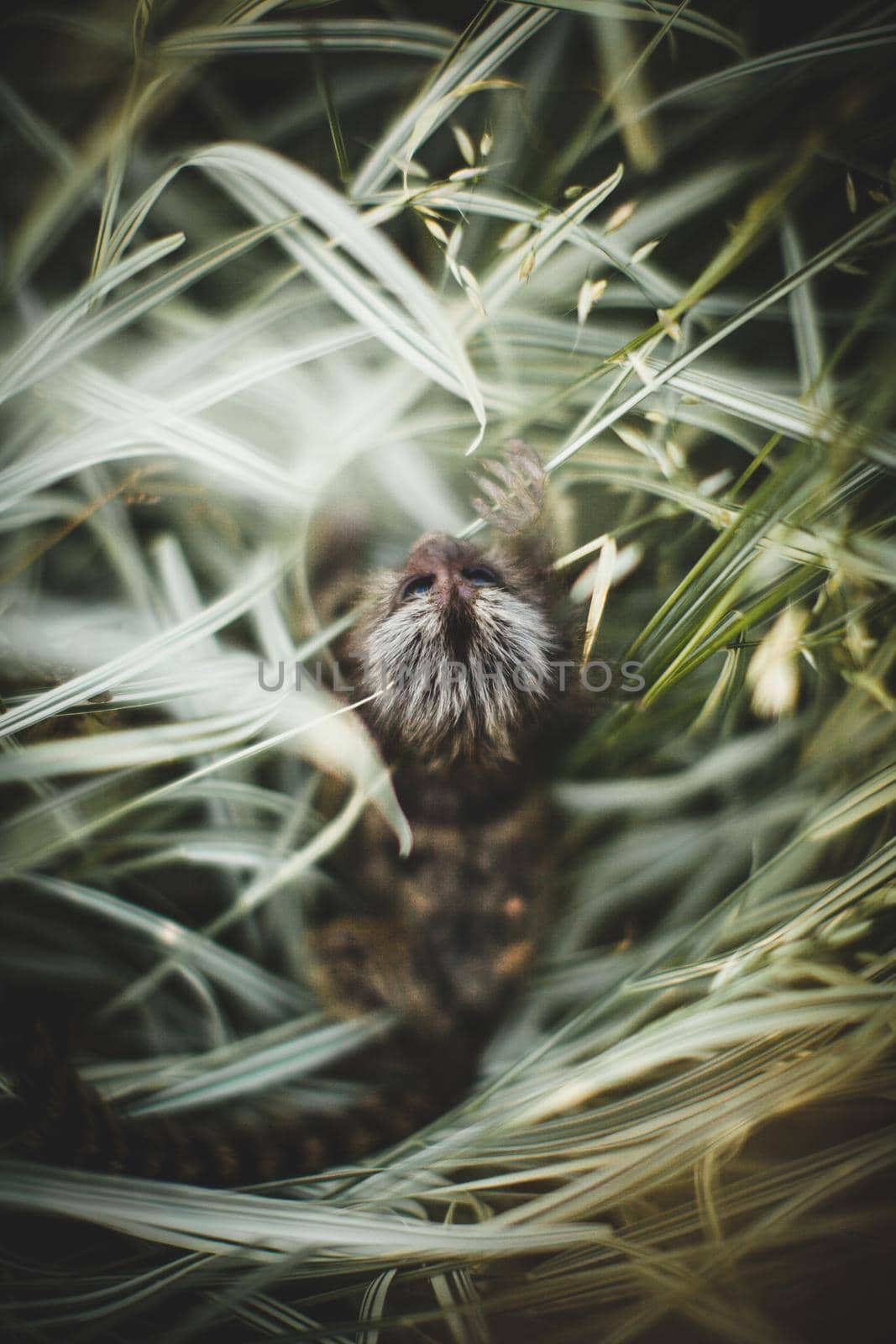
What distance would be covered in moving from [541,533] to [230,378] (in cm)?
58

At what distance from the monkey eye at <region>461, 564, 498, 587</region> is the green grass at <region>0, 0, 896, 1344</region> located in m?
0.11

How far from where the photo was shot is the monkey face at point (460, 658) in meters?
1.19

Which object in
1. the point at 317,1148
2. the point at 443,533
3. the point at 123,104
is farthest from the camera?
the point at 443,533

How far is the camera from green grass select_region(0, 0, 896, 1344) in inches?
34.7

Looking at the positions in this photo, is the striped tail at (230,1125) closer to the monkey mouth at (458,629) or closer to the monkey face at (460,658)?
the monkey face at (460,658)

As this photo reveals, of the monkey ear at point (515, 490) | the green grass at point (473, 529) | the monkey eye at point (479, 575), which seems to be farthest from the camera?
the monkey eye at point (479, 575)

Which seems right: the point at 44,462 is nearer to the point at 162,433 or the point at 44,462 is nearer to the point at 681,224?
the point at 162,433

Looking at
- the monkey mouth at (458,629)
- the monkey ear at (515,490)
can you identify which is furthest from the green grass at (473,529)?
the monkey mouth at (458,629)

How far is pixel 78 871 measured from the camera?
3.69 ft

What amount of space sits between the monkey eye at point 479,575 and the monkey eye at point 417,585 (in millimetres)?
67

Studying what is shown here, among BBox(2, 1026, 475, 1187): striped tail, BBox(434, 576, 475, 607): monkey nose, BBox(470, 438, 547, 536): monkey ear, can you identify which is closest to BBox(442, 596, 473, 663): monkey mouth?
BBox(434, 576, 475, 607): monkey nose

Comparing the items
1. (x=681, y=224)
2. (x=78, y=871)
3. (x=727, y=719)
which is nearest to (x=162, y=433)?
(x=78, y=871)

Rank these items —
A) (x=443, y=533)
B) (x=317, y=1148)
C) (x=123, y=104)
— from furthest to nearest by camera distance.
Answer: (x=443, y=533)
(x=317, y=1148)
(x=123, y=104)

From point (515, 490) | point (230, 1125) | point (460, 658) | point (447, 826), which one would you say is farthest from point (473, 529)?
point (230, 1125)
